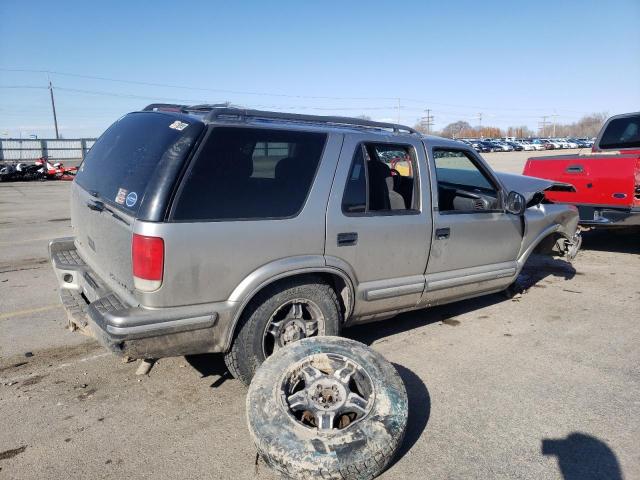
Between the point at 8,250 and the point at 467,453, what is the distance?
7.67 metres

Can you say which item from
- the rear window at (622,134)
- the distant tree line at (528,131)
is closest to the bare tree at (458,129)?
the distant tree line at (528,131)

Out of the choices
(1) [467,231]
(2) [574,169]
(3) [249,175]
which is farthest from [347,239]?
(2) [574,169]

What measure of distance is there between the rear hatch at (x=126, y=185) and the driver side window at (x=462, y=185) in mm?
A: 2243

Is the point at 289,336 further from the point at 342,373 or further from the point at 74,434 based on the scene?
the point at 74,434

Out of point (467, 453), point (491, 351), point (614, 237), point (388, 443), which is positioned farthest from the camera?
point (614, 237)

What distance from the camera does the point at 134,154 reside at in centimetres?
326

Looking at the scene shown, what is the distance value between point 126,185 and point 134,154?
26cm

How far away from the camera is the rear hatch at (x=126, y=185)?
9.40 feet

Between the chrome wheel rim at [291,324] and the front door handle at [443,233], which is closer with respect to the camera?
the chrome wheel rim at [291,324]

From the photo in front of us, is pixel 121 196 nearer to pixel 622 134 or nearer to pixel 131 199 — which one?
pixel 131 199

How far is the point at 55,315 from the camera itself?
4.84 meters

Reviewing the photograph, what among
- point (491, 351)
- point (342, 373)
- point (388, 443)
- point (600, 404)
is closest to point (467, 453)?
point (388, 443)

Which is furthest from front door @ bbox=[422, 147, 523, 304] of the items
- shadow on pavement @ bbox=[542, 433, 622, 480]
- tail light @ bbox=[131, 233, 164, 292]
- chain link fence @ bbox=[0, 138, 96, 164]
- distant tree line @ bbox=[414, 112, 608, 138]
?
distant tree line @ bbox=[414, 112, 608, 138]

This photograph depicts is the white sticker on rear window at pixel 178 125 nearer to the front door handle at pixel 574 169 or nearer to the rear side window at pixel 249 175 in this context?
the rear side window at pixel 249 175
